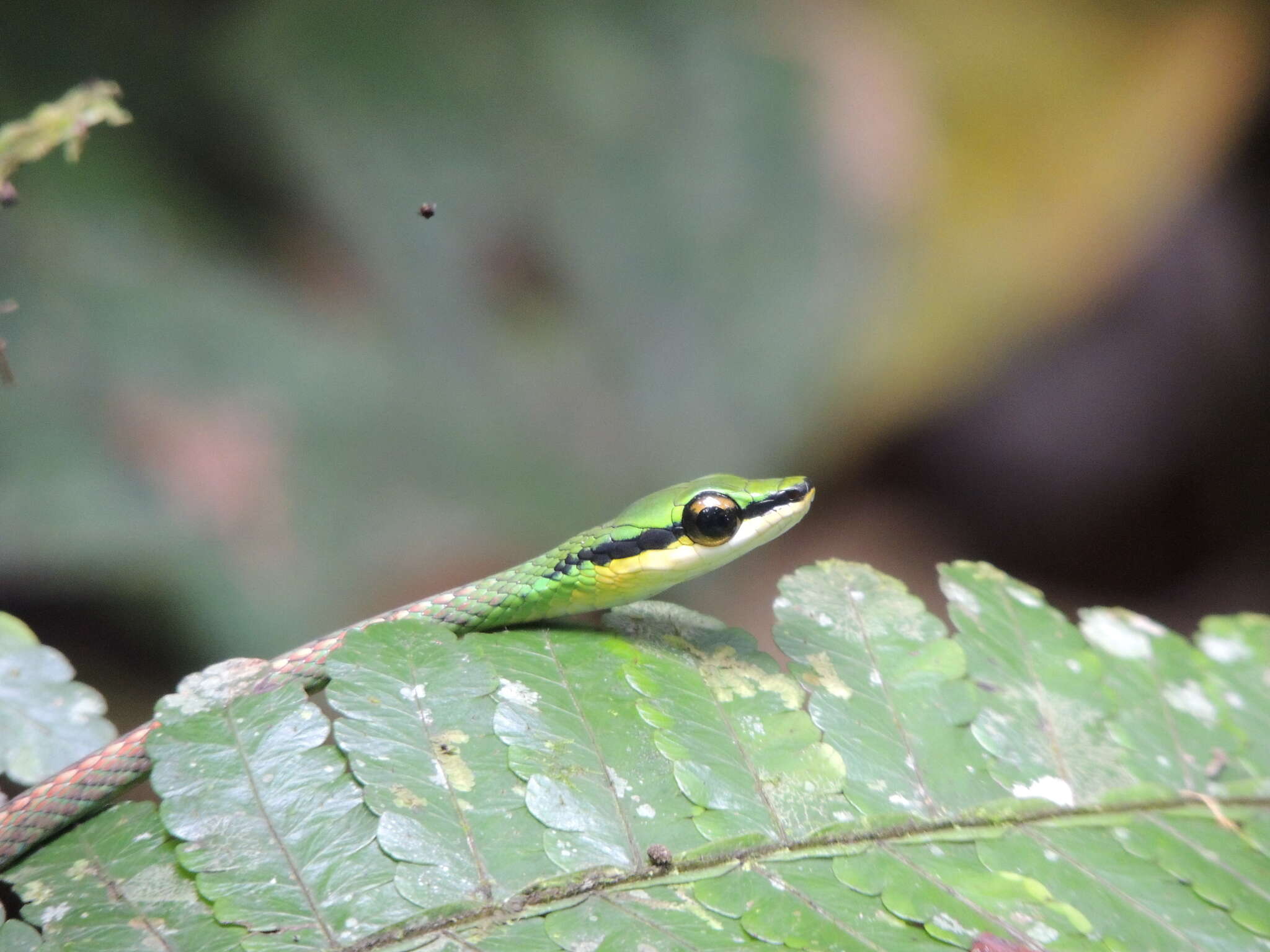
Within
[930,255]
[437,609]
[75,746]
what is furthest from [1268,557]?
[75,746]

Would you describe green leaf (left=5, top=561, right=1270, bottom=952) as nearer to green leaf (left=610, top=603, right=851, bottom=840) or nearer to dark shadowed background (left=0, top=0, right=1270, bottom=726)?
green leaf (left=610, top=603, right=851, bottom=840)

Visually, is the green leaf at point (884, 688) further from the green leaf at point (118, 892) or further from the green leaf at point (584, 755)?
the green leaf at point (118, 892)

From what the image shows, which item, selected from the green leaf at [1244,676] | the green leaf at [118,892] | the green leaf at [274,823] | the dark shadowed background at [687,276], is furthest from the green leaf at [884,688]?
the dark shadowed background at [687,276]

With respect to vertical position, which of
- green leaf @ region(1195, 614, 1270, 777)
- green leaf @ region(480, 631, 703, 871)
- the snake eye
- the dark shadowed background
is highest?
the dark shadowed background

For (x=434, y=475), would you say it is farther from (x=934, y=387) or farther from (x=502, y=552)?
(x=934, y=387)

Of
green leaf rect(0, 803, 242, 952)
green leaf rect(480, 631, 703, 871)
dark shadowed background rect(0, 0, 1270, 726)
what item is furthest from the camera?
dark shadowed background rect(0, 0, 1270, 726)

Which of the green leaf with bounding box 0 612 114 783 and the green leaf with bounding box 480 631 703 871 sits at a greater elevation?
the green leaf with bounding box 0 612 114 783

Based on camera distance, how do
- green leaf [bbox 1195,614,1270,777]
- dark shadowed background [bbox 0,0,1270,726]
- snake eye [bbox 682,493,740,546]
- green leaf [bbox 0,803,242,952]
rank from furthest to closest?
dark shadowed background [bbox 0,0,1270,726] < green leaf [bbox 1195,614,1270,777] < snake eye [bbox 682,493,740,546] < green leaf [bbox 0,803,242,952]

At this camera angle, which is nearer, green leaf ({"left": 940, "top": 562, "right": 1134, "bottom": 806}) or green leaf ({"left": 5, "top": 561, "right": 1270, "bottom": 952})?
green leaf ({"left": 5, "top": 561, "right": 1270, "bottom": 952})

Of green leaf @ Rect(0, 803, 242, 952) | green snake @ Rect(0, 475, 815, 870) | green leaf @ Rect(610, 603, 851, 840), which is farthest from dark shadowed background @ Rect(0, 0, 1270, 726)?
green leaf @ Rect(610, 603, 851, 840)
